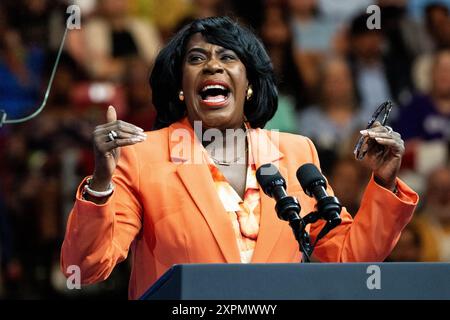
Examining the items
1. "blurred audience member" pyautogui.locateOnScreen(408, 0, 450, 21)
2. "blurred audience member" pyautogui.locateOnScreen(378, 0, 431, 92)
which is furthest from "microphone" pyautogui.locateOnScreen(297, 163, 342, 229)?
"blurred audience member" pyautogui.locateOnScreen(408, 0, 450, 21)

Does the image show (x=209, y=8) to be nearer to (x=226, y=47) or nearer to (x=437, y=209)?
(x=437, y=209)

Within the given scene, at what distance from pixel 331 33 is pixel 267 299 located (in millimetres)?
4141

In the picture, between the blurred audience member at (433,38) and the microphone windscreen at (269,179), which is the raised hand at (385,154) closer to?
the microphone windscreen at (269,179)

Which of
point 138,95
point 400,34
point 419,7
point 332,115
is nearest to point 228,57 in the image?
point 138,95

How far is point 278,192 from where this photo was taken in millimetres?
2693

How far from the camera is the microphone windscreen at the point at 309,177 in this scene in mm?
2701

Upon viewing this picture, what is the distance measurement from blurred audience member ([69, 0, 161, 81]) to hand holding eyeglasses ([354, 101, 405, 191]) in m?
3.18

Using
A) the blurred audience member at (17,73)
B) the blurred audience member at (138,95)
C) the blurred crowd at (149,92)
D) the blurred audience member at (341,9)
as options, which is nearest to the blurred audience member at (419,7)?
the blurred crowd at (149,92)

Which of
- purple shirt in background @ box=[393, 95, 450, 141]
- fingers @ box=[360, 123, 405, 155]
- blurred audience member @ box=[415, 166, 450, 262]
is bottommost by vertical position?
blurred audience member @ box=[415, 166, 450, 262]

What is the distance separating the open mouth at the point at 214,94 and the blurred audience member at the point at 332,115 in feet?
8.36

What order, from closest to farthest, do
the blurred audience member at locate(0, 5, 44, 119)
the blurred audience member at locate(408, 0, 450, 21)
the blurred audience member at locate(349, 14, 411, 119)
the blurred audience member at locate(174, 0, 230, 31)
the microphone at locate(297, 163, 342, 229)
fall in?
the microphone at locate(297, 163, 342, 229) → the blurred audience member at locate(0, 5, 44, 119) → the blurred audience member at locate(349, 14, 411, 119) → the blurred audience member at locate(174, 0, 230, 31) → the blurred audience member at locate(408, 0, 450, 21)

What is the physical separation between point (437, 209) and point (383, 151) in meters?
A: 2.79

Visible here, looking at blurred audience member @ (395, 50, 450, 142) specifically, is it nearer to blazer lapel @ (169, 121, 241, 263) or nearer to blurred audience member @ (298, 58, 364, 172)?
blurred audience member @ (298, 58, 364, 172)

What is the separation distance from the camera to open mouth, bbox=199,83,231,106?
313 centimetres
